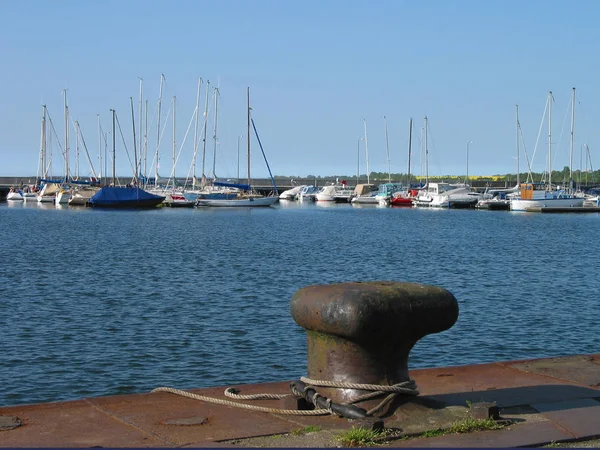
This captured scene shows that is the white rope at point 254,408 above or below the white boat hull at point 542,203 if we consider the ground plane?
below

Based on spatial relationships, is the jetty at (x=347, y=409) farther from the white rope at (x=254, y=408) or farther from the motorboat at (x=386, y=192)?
the motorboat at (x=386, y=192)

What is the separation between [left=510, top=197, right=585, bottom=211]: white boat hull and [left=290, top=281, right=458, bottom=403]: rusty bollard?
84718 mm

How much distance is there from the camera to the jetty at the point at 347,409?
6902mm

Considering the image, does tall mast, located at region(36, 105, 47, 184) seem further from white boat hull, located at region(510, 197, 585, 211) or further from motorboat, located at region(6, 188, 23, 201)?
white boat hull, located at region(510, 197, 585, 211)

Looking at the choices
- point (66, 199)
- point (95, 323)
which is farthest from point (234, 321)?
point (66, 199)

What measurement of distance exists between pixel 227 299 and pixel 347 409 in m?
16.6

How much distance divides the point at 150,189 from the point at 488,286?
273 ft

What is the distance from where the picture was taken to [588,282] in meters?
29.2

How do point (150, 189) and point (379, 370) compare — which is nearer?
point (379, 370)

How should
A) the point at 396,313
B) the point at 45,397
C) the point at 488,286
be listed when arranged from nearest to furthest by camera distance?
the point at 396,313 < the point at 45,397 < the point at 488,286

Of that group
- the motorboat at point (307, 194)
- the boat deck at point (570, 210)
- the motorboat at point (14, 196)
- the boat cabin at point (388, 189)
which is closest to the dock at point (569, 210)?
the boat deck at point (570, 210)

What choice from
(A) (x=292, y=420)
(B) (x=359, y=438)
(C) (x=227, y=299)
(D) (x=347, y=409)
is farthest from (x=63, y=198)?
(B) (x=359, y=438)

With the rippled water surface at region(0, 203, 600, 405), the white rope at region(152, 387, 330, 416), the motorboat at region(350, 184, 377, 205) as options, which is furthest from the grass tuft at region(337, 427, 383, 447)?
the motorboat at region(350, 184, 377, 205)

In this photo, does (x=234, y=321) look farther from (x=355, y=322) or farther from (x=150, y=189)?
(x=150, y=189)
